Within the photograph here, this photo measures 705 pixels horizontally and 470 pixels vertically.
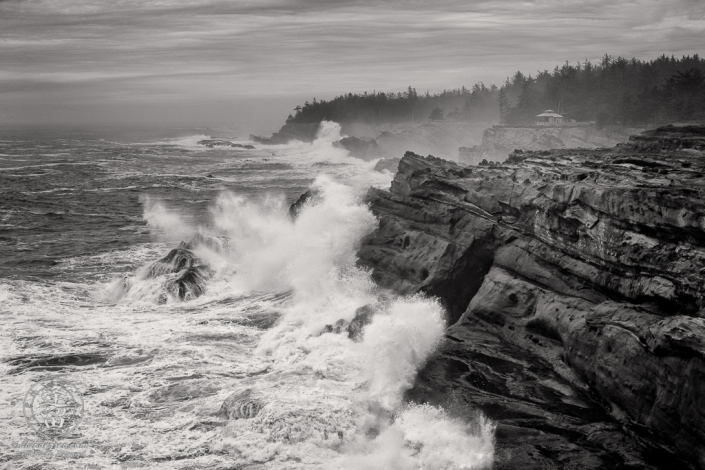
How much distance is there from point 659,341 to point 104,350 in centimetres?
1599

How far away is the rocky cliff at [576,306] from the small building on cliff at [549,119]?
51.1 metres

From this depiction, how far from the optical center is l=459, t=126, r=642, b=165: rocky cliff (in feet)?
190

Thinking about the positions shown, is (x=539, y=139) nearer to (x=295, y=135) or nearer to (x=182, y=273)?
Answer: (x=182, y=273)

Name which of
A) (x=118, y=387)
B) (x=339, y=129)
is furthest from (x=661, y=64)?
(x=118, y=387)

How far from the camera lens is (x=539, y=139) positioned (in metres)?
64.4

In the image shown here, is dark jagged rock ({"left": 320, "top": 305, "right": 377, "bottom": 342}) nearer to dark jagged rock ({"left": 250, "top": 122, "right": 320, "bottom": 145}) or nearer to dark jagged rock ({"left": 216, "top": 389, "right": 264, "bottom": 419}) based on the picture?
Result: dark jagged rock ({"left": 216, "top": 389, "right": 264, "bottom": 419})

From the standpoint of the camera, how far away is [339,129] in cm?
11306

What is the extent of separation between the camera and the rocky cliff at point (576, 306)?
12875 millimetres

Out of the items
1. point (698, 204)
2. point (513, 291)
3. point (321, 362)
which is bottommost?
point (321, 362)

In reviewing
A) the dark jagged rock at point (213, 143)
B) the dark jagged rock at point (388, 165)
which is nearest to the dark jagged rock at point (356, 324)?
the dark jagged rock at point (388, 165)

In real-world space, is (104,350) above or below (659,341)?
below

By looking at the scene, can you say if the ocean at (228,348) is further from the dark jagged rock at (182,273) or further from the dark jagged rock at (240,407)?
the dark jagged rock at (182,273)

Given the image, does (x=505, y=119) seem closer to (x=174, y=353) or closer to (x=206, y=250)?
(x=206, y=250)

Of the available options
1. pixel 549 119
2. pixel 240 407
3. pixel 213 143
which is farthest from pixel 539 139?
pixel 213 143
